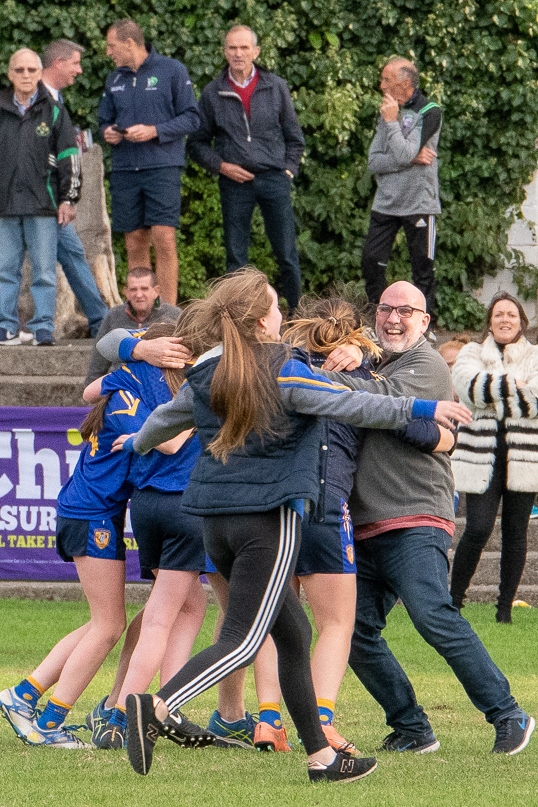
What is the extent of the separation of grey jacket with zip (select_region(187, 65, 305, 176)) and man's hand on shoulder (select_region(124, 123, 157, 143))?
0.61 m

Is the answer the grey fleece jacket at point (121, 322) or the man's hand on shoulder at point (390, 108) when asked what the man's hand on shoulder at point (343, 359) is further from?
the man's hand on shoulder at point (390, 108)

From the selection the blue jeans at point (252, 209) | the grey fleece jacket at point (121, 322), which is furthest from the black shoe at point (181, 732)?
the blue jeans at point (252, 209)

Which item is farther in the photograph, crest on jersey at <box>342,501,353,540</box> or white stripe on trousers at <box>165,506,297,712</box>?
crest on jersey at <box>342,501,353,540</box>

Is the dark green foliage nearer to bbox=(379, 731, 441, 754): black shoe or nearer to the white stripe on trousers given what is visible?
bbox=(379, 731, 441, 754): black shoe

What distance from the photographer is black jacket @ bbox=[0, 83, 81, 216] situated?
379 inches

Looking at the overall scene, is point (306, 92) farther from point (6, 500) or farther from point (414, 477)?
point (414, 477)

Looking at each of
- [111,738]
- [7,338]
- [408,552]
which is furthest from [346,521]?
[7,338]

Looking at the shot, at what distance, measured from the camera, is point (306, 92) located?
550 inches

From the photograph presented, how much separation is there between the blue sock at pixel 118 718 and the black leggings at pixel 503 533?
3.39 m

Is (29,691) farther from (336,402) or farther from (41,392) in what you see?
(41,392)

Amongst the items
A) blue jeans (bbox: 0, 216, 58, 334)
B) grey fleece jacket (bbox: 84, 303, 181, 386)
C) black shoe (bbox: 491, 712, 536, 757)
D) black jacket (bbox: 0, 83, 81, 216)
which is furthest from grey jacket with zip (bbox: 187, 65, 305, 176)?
black shoe (bbox: 491, 712, 536, 757)

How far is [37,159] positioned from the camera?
31.8ft

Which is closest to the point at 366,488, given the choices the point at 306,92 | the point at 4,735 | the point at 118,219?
the point at 4,735

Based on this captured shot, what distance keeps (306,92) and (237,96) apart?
4.15 metres
